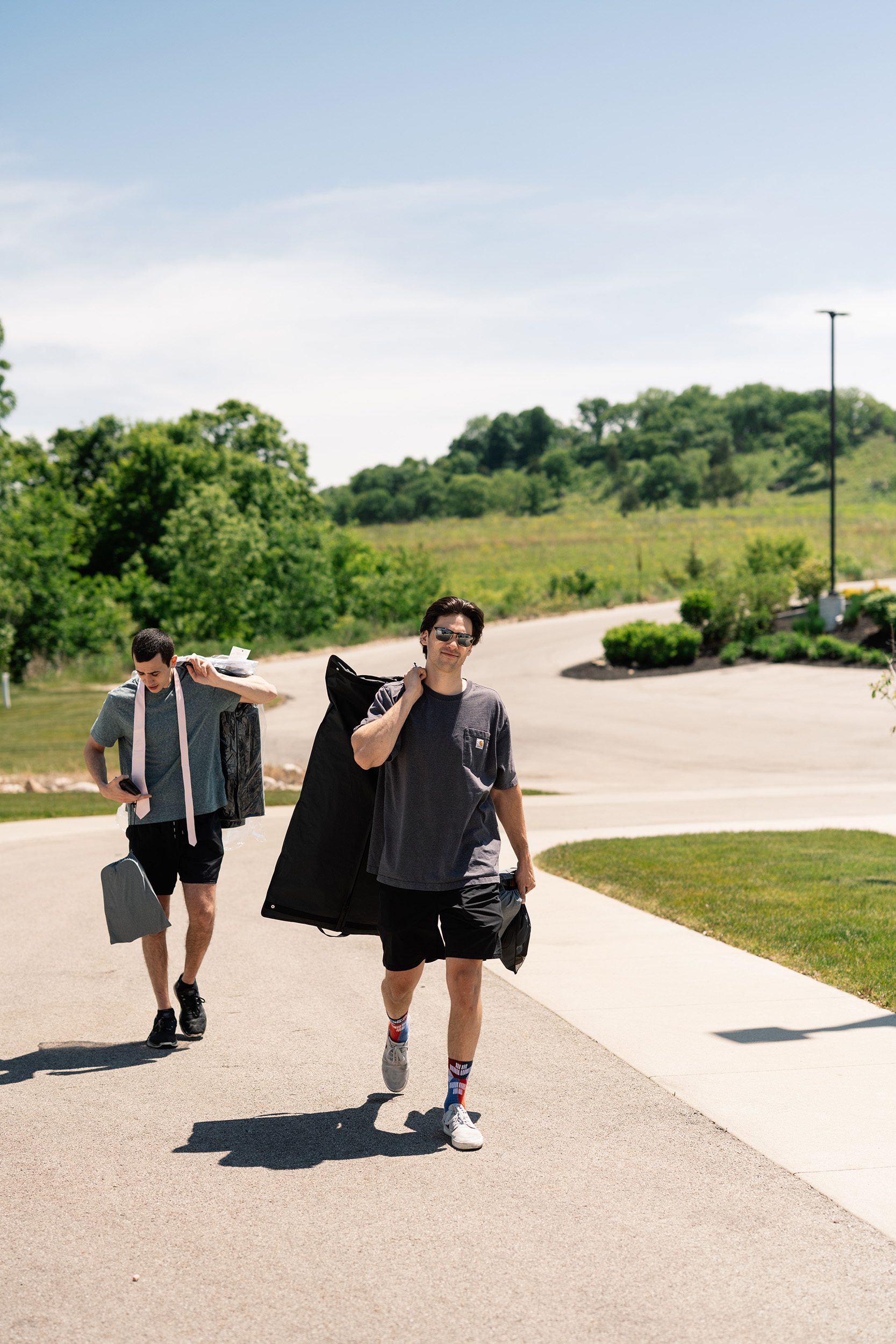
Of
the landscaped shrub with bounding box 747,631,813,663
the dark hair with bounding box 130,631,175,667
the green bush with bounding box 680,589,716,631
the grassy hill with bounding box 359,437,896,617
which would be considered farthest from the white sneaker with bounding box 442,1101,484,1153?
the grassy hill with bounding box 359,437,896,617

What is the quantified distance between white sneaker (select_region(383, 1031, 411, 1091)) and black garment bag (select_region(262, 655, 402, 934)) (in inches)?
19.1

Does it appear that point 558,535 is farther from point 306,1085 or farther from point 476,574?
point 306,1085

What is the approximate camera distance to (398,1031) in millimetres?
5023

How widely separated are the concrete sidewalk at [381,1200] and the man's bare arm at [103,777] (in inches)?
46.5

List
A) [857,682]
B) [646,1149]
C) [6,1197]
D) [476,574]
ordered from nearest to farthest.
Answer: [6,1197], [646,1149], [857,682], [476,574]

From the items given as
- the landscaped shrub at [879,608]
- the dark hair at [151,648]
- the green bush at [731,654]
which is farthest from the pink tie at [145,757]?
the green bush at [731,654]

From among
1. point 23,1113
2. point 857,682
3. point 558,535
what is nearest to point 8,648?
point 857,682

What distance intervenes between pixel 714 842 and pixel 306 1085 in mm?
7478

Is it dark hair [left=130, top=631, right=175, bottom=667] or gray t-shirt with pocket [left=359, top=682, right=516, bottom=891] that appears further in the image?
dark hair [left=130, top=631, right=175, bottom=667]

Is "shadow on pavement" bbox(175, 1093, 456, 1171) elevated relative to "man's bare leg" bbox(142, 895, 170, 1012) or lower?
lower

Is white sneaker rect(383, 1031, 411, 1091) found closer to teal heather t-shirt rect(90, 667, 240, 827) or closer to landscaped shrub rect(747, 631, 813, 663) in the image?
teal heather t-shirt rect(90, 667, 240, 827)

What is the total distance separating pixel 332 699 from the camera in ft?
16.7

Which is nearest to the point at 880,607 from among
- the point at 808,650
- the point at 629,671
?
the point at 808,650

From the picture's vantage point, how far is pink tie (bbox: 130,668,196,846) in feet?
18.9
